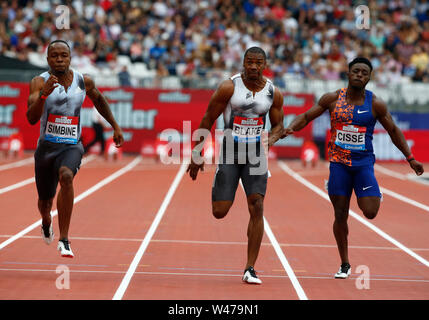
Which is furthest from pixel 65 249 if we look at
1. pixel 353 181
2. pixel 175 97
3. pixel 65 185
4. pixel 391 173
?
pixel 175 97

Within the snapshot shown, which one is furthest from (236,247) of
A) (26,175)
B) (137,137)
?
(137,137)

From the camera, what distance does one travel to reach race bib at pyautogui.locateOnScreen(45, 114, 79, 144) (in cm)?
895

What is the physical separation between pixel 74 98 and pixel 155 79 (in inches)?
769

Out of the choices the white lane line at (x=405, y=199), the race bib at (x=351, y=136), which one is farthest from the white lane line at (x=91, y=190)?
the white lane line at (x=405, y=199)

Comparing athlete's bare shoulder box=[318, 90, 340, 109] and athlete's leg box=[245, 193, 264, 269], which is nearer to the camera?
athlete's leg box=[245, 193, 264, 269]

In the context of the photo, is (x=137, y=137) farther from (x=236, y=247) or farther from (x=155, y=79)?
(x=236, y=247)

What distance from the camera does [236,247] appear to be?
10898 millimetres

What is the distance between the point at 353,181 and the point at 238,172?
3.92ft

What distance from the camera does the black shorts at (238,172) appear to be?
28.0 feet

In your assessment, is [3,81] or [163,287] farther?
[3,81]

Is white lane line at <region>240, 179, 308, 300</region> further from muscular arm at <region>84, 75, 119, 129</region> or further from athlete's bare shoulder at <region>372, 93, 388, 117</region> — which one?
muscular arm at <region>84, 75, 119, 129</region>

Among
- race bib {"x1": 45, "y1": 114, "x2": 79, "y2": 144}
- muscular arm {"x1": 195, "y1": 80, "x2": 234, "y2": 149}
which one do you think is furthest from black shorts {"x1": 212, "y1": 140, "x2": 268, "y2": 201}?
race bib {"x1": 45, "y1": 114, "x2": 79, "y2": 144}

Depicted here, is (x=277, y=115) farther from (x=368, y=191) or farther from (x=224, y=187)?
(x=368, y=191)
